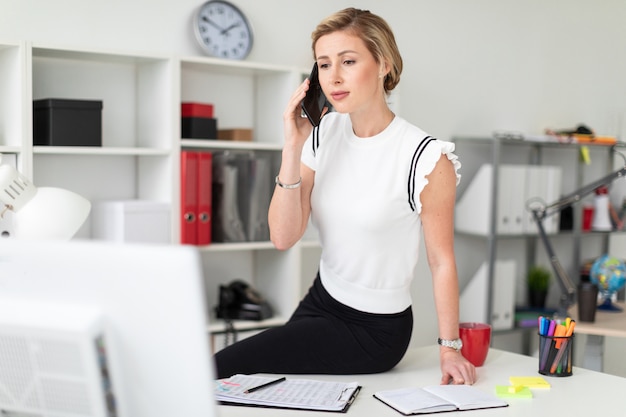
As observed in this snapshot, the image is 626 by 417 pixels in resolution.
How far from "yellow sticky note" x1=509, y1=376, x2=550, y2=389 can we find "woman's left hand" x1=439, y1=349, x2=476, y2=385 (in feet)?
0.30

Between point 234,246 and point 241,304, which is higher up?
point 234,246

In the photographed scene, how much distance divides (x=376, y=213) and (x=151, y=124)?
1684 mm

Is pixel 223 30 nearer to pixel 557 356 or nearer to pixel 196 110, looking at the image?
pixel 196 110

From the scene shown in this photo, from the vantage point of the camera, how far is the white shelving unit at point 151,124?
295 cm

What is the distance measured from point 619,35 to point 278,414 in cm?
445

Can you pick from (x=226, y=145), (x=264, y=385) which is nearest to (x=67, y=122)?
(x=226, y=145)

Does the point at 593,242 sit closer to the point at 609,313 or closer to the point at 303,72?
the point at 609,313

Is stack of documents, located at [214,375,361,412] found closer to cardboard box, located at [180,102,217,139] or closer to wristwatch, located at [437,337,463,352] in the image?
wristwatch, located at [437,337,463,352]

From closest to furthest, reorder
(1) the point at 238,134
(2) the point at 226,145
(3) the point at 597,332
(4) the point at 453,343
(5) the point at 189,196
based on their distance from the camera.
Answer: (4) the point at 453,343 → (3) the point at 597,332 → (5) the point at 189,196 → (2) the point at 226,145 → (1) the point at 238,134

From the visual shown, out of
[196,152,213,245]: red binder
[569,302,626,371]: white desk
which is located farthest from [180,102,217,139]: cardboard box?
[569,302,626,371]: white desk

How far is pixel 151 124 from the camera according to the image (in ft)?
10.9

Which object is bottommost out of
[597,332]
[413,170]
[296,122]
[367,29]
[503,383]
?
[597,332]

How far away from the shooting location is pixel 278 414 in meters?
1.45

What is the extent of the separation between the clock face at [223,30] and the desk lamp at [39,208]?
209cm
